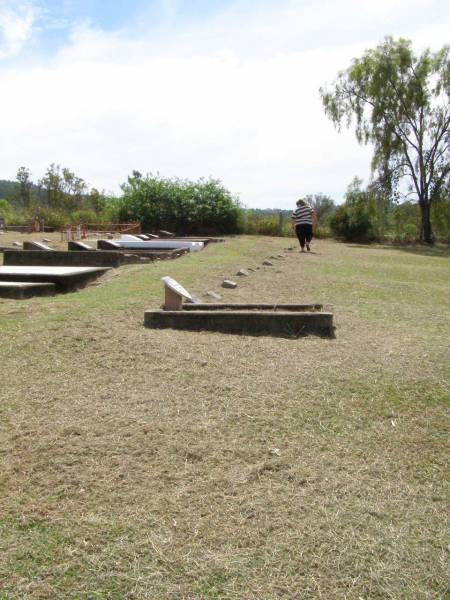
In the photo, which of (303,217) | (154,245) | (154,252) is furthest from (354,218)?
(154,252)

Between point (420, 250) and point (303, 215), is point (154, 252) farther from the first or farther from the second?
point (420, 250)

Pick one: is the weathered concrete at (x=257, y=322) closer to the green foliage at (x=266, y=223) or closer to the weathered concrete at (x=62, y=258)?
the weathered concrete at (x=62, y=258)

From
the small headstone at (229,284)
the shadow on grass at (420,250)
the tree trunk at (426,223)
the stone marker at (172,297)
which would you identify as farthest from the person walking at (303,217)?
the tree trunk at (426,223)

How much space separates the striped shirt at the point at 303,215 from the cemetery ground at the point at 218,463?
8.42 meters

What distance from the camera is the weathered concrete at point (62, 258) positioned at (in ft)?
30.3

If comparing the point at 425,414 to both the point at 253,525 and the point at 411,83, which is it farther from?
the point at 411,83

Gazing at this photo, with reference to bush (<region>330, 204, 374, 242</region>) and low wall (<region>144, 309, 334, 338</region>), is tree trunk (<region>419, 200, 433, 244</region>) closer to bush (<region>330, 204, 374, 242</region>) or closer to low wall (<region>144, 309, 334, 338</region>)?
bush (<region>330, 204, 374, 242</region>)

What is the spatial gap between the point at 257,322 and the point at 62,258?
5.70m

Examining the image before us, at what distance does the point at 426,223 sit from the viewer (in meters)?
22.7

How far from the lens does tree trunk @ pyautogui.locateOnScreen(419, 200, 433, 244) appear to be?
2244 centimetres

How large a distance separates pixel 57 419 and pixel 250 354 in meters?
1.50

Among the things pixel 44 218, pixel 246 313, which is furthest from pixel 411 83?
pixel 246 313

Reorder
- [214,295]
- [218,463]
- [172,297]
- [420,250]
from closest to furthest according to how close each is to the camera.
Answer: [218,463] → [172,297] → [214,295] → [420,250]

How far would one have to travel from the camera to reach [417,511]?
7.54ft
